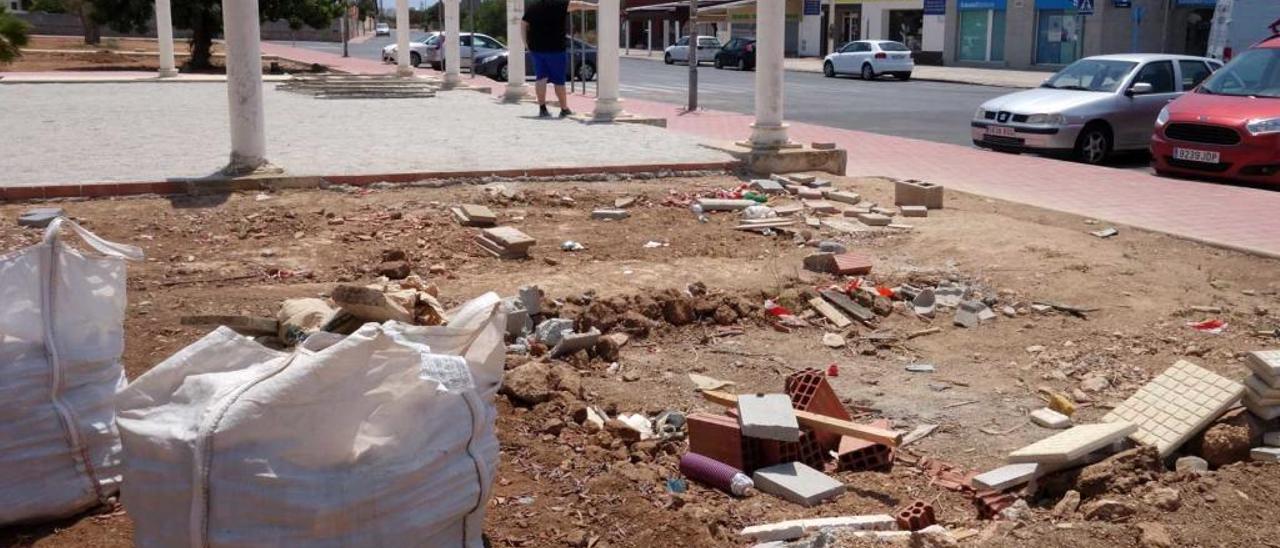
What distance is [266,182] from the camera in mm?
9945

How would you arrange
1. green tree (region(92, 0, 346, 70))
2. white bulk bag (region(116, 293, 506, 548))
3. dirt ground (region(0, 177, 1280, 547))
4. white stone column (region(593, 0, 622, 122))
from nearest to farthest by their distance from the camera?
white bulk bag (region(116, 293, 506, 548)) < dirt ground (region(0, 177, 1280, 547)) < white stone column (region(593, 0, 622, 122)) < green tree (region(92, 0, 346, 70))

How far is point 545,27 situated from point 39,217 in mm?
9931

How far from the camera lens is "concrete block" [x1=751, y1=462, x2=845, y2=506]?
13.3 feet

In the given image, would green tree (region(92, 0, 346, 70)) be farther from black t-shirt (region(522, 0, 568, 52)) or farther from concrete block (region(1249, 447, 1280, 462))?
concrete block (region(1249, 447, 1280, 462))

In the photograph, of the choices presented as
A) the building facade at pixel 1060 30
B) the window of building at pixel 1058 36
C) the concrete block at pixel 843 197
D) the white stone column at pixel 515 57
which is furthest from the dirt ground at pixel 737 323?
the window of building at pixel 1058 36

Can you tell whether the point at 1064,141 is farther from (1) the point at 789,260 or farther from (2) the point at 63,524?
(2) the point at 63,524

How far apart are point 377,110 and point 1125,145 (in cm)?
1108

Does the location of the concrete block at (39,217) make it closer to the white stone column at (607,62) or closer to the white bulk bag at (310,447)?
the white bulk bag at (310,447)

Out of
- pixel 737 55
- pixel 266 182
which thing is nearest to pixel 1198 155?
pixel 266 182

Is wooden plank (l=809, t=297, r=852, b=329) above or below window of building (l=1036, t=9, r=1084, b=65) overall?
below

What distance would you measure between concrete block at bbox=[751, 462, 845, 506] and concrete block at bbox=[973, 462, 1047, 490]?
0.51 metres

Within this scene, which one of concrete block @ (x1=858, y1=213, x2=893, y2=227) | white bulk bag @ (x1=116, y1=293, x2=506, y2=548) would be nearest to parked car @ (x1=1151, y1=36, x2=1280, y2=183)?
concrete block @ (x1=858, y1=213, x2=893, y2=227)

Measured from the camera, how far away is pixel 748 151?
12297 millimetres

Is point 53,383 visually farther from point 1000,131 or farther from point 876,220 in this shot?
point 1000,131
